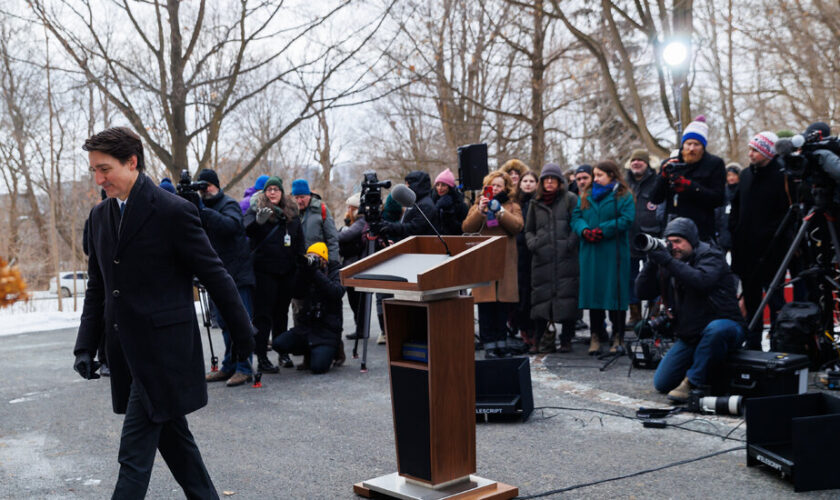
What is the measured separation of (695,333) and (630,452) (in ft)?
5.28

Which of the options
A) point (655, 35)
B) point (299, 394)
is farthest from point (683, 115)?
point (299, 394)

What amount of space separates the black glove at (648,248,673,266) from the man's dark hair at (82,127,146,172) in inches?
168

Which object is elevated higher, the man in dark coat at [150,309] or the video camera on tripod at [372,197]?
the video camera on tripod at [372,197]

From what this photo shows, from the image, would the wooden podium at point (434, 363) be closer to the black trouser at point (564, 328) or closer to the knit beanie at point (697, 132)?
the knit beanie at point (697, 132)

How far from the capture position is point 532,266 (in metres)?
8.94

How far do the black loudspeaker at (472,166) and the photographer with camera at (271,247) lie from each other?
71.2 inches

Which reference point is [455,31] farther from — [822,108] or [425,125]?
[822,108]

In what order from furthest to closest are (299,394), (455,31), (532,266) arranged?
1. (455,31)
2. (532,266)
3. (299,394)

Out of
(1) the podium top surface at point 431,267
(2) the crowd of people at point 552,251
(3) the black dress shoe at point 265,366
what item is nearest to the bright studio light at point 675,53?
(2) the crowd of people at point 552,251

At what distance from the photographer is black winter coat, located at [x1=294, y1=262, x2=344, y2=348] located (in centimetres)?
815

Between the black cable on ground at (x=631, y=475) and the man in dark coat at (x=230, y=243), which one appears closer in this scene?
the black cable on ground at (x=631, y=475)

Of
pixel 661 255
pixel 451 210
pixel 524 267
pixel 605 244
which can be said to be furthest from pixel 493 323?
pixel 661 255

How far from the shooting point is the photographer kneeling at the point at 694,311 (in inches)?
244

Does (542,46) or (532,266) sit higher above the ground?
(542,46)
